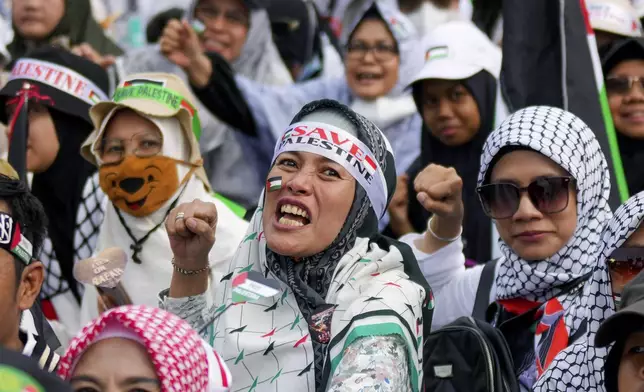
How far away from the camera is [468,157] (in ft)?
23.7

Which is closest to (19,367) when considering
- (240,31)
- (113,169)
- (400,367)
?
(400,367)

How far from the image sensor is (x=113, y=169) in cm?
613

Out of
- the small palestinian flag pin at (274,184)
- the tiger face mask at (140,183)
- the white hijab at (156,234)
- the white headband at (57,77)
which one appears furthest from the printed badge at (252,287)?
A: the white headband at (57,77)

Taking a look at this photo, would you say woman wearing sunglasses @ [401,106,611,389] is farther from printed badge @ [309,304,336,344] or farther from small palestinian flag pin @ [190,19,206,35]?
small palestinian flag pin @ [190,19,206,35]

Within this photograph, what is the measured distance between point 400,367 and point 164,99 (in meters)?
2.44

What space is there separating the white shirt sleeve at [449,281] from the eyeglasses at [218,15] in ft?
11.6

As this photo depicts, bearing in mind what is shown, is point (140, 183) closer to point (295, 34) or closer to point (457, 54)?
point (457, 54)

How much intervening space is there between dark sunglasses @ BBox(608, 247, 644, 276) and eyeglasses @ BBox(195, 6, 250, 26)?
4.83 meters

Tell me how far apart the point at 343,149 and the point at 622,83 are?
2154mm

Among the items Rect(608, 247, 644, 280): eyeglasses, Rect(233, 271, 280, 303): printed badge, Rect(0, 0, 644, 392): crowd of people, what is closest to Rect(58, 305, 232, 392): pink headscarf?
Rect(0, 0, 644, 392): crowd of people

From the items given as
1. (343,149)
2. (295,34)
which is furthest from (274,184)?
(295,34)

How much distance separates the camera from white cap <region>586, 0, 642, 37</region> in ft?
24.7

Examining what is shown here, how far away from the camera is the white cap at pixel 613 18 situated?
7.53 m

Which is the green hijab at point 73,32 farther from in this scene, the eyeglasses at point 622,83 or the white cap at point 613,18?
the eyeglasses at point 622,83
